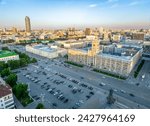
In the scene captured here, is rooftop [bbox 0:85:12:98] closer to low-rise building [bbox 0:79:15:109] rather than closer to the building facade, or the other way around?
low-rise building [bbox 0:79:15:109]

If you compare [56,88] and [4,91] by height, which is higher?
[4,91]

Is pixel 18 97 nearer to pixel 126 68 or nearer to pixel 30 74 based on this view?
pixel 30 74

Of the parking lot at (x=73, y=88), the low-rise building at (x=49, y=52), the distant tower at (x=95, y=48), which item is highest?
the distant tower at (x=95, y=48)

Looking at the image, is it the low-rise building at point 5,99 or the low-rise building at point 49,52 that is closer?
the low-rise building at point 5,99

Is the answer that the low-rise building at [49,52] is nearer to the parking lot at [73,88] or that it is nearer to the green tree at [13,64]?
the green tree at [13,64]

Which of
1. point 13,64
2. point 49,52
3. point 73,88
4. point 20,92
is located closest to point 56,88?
point 73,88

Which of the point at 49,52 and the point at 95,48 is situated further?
the point at 49,52

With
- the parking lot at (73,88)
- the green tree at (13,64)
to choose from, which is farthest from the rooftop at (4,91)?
the green tree at (13,64)

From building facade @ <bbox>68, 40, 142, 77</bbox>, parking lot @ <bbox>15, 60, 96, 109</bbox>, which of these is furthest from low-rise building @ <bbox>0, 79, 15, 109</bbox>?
building facade @ <bbox>68, 40, 142, 77</bbox>

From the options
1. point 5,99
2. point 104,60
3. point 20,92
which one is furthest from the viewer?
point 104,60

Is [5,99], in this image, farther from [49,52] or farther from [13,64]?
[49,52]

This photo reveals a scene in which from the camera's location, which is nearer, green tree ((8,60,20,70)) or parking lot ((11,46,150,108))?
parking lot ((11,46,150,108))

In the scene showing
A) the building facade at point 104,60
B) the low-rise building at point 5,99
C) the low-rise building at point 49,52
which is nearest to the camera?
the low-rise building at point 5,99
